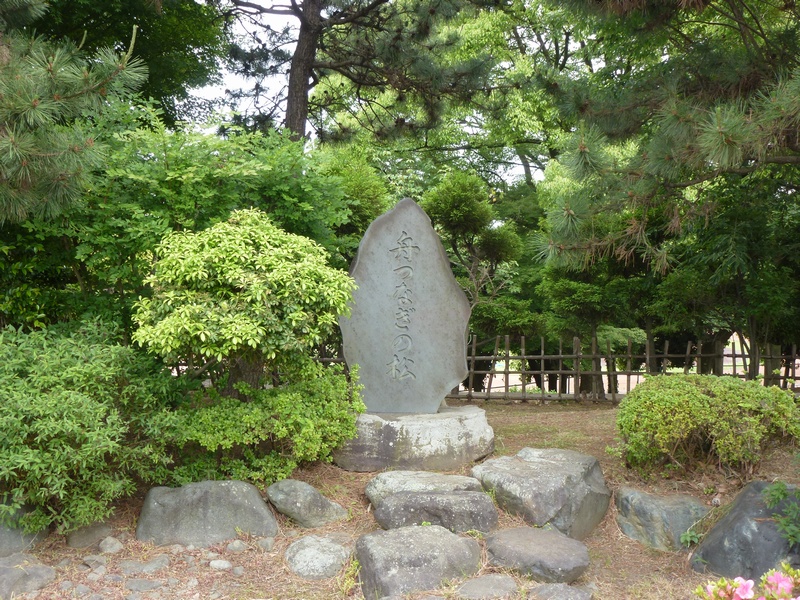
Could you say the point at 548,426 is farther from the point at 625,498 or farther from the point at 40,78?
the point at 40,78

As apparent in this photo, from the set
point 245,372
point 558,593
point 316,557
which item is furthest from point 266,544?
point 558,593

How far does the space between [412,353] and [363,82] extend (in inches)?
178

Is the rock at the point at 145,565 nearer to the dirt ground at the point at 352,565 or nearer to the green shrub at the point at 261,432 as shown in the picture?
the dirt ground at the point at 352,565

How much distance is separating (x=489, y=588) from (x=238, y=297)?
97.5 inches

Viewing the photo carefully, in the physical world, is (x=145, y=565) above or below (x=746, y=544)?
below

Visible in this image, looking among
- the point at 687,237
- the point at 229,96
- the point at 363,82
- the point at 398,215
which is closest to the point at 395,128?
the point at 363,82

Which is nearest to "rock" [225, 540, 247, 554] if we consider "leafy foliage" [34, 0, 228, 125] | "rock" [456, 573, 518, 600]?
"rock" [456, 573, 518, 600]

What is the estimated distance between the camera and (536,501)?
5066 millimetres

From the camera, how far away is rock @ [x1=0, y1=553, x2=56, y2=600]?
4.05 meters

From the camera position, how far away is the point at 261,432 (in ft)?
16.9

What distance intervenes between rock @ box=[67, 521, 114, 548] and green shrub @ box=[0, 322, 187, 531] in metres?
0.09

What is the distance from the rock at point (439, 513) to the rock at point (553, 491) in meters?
0.39

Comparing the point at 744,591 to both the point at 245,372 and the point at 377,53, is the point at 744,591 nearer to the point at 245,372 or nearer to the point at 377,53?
the point at 245,372

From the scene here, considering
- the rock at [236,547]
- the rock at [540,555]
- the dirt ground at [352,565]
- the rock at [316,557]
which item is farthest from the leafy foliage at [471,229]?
the rock at [236,547]
